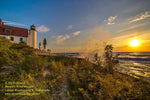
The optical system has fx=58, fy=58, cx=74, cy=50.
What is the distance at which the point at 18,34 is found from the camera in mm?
19703

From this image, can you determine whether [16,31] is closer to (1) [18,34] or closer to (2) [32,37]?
(1) [18,34]

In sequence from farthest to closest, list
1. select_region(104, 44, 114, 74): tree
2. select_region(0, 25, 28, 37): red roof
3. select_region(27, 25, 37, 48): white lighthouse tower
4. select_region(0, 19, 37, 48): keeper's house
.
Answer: select_region(27, 25, 37, 48): white lighthouse tower < select_region(0, 19, 37, 48): keeper's house < select_region(0, 25, 28, 37): red roof < select_region(104, 44, 114, 74): tree

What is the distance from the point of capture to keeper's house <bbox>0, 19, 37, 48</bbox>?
1784 centimetres

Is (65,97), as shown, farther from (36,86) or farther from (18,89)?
(18,89)

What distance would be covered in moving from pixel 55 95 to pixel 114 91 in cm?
227

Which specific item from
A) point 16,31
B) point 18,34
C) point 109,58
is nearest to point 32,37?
point 18,34

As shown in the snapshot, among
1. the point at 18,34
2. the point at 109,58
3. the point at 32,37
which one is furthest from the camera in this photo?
the point at 32,37

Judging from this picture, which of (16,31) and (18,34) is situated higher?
(16,31)

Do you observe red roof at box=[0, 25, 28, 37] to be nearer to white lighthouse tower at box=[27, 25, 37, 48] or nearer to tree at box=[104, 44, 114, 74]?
white lighthouse tower at box=[27, 25, 37, 48]

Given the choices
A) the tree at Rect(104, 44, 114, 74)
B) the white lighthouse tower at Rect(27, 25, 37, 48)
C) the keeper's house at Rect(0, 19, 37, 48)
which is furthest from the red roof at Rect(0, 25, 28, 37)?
the tree at Rect(104, 44, 114, 74)

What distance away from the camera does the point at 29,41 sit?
71.1 feet

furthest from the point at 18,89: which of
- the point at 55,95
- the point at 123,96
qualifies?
the point at 123,96

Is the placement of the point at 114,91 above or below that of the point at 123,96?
above

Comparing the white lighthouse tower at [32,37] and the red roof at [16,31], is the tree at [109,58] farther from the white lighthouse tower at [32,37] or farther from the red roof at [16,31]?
the red roof at [16,31]
